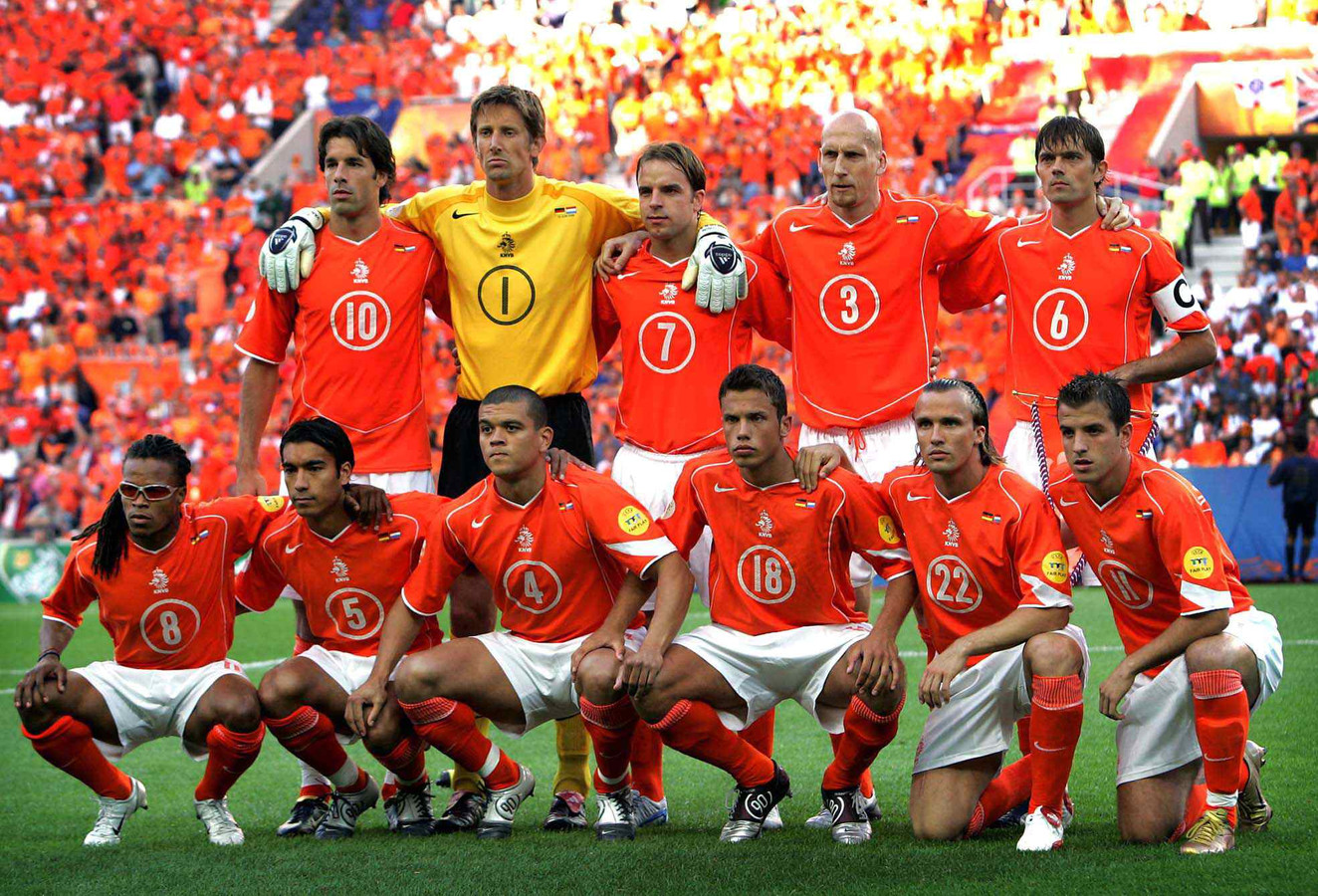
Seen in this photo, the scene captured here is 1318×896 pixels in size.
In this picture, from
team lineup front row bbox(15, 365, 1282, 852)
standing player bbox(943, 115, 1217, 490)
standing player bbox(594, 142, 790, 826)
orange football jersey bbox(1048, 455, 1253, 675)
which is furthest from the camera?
standing player bbox(594, 142, 790, 826)

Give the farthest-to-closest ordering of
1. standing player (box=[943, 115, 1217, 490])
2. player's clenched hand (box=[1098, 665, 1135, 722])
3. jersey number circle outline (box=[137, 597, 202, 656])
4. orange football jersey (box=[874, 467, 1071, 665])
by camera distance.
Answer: standing player (box=[943, 115, 1217, 490])
jersey number circle outline (box=[137, 597, 202, 656])
orange football jersey (box=[874, 467, 1071, 665])
player's clenched hand (box=[1098, 665, 1135, 722])

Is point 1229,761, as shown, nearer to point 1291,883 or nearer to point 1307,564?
point 1291,883

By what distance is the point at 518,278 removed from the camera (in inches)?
222

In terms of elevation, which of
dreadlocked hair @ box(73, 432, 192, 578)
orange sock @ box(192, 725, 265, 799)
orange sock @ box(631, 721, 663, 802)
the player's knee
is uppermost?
dreadlocked hair @ box(73, 432, 192, 578)

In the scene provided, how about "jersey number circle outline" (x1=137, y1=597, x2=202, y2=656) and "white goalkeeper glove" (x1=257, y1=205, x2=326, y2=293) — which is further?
"white goalkeeper glove" (x1=257, y1=205, x2=326, y2=293)

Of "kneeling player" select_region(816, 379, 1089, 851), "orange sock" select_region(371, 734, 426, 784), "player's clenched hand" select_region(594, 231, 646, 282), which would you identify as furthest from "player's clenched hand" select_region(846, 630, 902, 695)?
"player's clenched hand" select_region(594, 231, 646, 282)

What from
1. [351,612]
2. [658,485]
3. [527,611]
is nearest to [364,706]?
[351,612]

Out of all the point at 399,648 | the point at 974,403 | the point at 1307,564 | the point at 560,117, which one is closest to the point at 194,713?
the point at 399,648

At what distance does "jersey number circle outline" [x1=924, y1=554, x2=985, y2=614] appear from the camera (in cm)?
491

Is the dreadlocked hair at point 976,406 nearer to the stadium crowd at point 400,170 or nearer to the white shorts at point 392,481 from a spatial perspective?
the white shorts at point 392,481

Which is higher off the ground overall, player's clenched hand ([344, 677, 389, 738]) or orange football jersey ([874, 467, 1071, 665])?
orange football jersey ([874, 467, 1071, 665])

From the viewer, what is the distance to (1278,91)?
63.9 ft

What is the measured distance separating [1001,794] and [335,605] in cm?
230

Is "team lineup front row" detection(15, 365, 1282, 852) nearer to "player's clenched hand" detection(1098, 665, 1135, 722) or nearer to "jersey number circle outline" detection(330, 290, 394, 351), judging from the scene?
"player's clenched hand" detection(1098, 665, 1135, 722)
